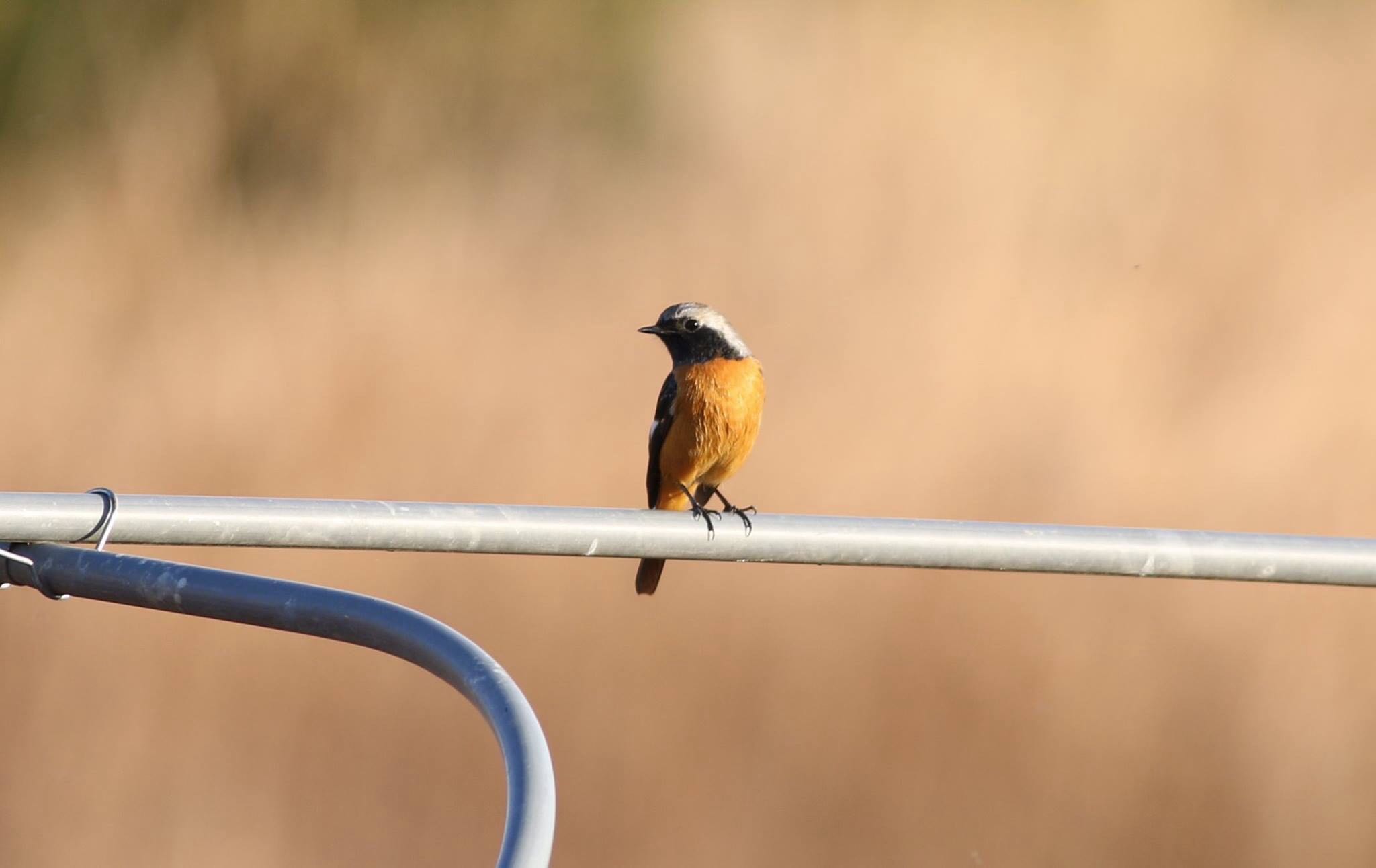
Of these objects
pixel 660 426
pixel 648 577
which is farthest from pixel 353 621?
pixel 648 577

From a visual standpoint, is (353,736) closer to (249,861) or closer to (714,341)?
(249,861)

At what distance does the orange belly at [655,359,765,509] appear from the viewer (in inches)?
190

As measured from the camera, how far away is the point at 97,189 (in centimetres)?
927

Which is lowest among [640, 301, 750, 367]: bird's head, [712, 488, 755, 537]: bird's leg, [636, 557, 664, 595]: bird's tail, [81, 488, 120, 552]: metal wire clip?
[636, 557, 664, 595]: bird's tail

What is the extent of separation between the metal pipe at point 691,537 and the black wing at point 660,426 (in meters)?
2.51

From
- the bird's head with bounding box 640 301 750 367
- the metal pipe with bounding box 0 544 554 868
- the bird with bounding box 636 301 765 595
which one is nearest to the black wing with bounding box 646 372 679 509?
the bird with bounding box 636 301 765 595

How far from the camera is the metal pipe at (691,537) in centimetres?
202

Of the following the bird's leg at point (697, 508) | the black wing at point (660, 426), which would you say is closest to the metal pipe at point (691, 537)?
the bird's leg at point (697, 508)

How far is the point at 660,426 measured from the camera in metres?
5.07

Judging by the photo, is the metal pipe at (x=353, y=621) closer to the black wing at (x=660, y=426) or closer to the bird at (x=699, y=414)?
the bird at (x=699, y=414)

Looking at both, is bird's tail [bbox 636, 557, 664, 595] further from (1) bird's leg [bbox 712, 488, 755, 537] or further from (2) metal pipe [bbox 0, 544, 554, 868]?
(2) metal pipe [bbox 0, 544, 554, 868]

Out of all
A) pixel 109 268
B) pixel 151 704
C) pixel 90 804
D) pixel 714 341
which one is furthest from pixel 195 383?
pixel 714 341

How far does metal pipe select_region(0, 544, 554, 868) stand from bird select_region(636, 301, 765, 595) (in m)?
2.69

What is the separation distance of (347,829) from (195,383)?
123 inches
